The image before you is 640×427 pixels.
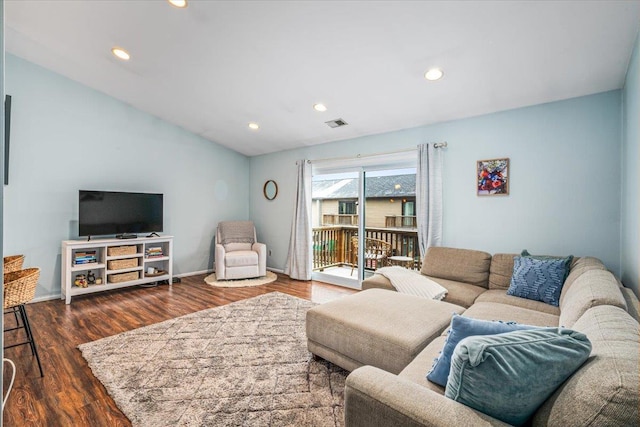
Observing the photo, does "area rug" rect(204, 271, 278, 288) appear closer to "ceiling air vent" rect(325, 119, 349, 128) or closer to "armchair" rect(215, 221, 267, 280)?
"armchair" rect(215, 221, 267, 280)

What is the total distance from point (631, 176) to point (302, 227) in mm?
3914

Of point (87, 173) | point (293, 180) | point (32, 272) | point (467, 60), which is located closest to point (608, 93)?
point (467, 60)

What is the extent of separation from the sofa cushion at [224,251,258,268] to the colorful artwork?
3.46 metres

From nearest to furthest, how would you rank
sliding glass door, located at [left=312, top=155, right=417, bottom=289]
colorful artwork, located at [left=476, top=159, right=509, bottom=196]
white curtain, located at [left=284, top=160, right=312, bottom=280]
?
colorful artwork, located at [left=476, top=159, right=509, bottom=196]
sliding glass door, located at [left=312, top=155, right=417, bottom=289]
white curtain, located at [left=284, top=160, right=312, bottom=280]

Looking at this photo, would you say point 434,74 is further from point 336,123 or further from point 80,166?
point 80,166

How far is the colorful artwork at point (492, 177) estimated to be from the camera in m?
3.25

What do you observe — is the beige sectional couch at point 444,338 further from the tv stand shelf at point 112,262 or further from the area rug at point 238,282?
the tv stand shelf at point 112,262

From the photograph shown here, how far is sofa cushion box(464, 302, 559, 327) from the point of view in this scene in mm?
1973

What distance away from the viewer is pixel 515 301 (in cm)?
246

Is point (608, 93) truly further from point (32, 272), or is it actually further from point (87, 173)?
point (87, 173)

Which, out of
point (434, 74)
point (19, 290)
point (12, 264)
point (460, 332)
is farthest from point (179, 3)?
point (460, 332)

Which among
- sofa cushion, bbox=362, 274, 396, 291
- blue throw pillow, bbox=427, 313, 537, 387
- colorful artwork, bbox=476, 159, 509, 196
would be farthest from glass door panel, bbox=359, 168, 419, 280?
blue throw pillow, bbox=427, 313, 537, 387

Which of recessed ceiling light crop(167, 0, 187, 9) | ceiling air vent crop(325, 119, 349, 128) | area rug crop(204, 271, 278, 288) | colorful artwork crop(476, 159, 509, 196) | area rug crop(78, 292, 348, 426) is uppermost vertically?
recessed ceiling light crop(167, 0, 187, 9)

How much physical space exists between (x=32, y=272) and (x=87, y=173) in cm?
254
